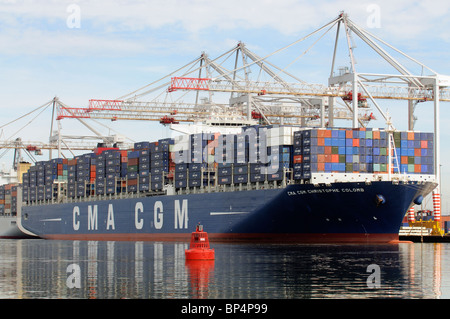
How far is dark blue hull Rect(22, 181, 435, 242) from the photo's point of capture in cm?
5028

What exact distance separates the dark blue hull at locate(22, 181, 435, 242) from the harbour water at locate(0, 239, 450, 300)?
22.7 feet

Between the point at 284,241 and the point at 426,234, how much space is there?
50.2ft

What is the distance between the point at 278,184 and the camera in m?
54.4

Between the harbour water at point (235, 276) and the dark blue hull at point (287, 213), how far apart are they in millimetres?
6922

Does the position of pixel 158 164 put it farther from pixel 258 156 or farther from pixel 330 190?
pixel 330 190

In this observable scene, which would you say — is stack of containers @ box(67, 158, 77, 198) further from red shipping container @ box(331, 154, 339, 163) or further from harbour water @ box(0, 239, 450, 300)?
red shipping container @ box(331, 154, 339, 163)

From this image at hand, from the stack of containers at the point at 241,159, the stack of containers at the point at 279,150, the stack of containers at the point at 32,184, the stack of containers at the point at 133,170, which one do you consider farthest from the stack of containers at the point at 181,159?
the stack of containers at the point at 32,184

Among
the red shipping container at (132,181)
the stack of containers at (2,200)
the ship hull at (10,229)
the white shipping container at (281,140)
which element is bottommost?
the ship hull at (10,229)

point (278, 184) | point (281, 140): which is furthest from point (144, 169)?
point (281, 140)

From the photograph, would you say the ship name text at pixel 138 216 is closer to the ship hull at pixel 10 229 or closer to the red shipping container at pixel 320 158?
the red shipping container at pixel 320 158

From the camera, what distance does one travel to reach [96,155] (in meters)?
75.8

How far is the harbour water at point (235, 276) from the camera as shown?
24.5 meters
